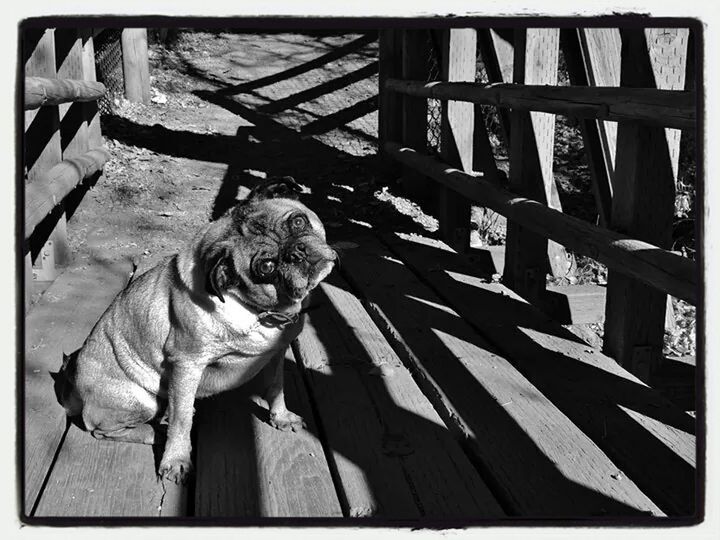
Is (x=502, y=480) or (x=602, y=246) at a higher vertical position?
(x=602, y=246)

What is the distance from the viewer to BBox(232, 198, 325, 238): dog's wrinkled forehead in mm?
2442

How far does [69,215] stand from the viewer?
6.27 meters

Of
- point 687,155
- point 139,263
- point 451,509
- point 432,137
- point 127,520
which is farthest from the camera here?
point 432,137

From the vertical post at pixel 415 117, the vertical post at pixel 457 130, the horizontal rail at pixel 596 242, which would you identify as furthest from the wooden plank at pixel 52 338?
the vertical post at pixel 415 117

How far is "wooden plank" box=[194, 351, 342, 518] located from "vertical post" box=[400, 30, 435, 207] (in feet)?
14.7

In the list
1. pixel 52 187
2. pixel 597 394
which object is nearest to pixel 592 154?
pixel 597 394

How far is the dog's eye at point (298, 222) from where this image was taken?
8.05 ft

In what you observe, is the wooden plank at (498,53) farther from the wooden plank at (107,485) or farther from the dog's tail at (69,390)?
the wooden plank at (107,485)

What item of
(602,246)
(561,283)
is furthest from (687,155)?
(602,246)

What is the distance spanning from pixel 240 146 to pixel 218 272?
7.11 m

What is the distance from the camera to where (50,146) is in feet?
17.0

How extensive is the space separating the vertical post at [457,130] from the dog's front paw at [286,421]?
3562 mm
